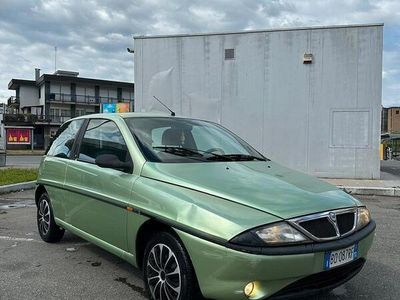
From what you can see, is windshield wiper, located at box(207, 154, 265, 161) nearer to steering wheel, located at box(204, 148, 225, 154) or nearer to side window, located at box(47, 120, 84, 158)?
steering wheel, located at box(204, 148, 225, 154)

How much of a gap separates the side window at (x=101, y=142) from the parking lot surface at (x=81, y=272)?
3.81 feet

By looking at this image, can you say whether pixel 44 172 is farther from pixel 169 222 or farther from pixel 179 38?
pixel 179 38

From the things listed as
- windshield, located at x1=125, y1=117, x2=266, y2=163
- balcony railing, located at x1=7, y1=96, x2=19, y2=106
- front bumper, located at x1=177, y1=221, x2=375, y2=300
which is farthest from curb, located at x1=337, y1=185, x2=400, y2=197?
balcony railing, located at x1=7, y1=96, x2=19, y2=106


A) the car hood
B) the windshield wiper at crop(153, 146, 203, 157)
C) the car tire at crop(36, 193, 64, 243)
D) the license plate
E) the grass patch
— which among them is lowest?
the grass patch

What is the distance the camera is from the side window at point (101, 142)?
4219 millimetres

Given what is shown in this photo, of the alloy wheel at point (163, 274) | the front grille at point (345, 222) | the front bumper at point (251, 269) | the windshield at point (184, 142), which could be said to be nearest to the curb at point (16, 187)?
the windshield at point (184, 142)

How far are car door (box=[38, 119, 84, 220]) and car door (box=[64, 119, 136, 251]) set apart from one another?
0.67 ft

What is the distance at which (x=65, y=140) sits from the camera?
18.1ft

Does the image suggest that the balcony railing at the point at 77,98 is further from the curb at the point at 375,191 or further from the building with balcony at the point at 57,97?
the curb at the point at 375,191

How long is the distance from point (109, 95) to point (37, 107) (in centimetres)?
1090

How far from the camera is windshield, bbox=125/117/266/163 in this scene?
405 centimetres

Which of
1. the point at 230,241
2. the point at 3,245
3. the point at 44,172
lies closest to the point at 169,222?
the point at 230,241

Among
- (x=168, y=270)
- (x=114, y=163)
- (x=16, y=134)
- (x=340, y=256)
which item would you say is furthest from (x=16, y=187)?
(x=16, y=134)

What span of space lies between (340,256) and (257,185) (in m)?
0.79
